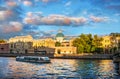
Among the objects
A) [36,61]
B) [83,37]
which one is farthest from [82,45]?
[36,61]

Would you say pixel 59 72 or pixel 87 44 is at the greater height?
pixel 87 44

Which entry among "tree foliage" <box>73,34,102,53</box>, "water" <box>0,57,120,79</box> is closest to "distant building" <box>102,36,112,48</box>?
"tree foliage" <box>73,34,102,53</box>

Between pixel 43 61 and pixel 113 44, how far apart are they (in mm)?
81711

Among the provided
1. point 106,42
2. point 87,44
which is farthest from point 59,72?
point 106,42

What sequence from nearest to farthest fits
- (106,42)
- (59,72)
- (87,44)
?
(59,72) → (87,44) → (106,42)

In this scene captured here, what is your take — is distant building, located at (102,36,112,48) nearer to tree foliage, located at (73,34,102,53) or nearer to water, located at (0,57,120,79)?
tree foliage, located at (73,34,102,53)

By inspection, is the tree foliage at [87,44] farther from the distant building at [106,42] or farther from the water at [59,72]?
the water at [59,72]

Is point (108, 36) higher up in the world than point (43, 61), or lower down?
higher up

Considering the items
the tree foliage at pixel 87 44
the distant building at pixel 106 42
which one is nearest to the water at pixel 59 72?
the tree foliage at pixel 87 44

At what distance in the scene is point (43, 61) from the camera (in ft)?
372

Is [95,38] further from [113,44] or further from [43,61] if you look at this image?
[43,61]

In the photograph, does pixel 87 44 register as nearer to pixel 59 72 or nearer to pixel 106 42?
pixel 106 42

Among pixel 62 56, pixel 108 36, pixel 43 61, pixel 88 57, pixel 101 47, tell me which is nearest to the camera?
pixel 43 61

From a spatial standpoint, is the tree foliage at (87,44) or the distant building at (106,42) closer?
the tree foliage at (87,44)
